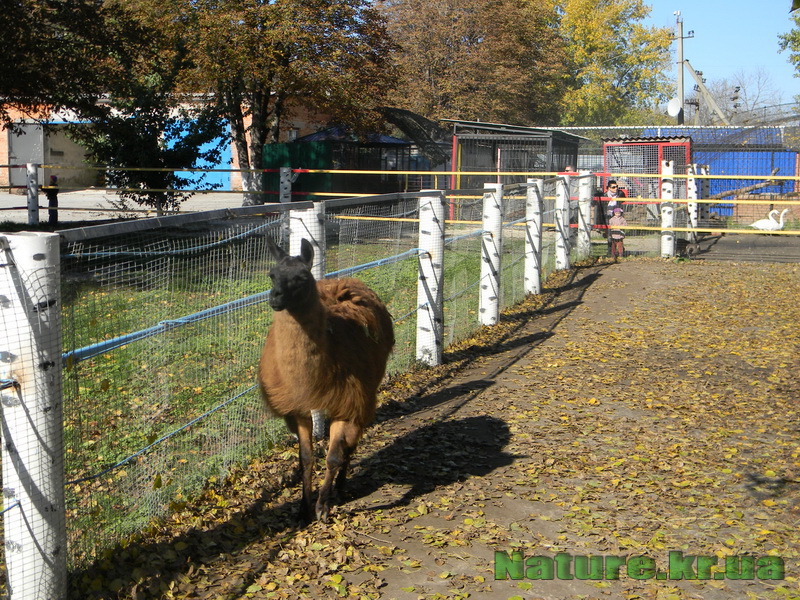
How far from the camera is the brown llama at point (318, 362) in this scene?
12.9ft

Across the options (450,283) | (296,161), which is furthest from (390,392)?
(296,161)

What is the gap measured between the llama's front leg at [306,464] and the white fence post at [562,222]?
31.7 feet

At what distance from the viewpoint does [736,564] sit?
12.7 ft

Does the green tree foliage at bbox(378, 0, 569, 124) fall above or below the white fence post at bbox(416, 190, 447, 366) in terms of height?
above

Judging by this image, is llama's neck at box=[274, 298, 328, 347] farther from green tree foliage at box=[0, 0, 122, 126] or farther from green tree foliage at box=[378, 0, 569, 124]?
green tree foliage at box=[378, 0, 569, 124]

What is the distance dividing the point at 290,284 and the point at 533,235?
813cm

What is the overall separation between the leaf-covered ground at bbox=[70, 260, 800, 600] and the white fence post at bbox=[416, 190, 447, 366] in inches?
15.0

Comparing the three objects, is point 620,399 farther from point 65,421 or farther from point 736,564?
point 65,421

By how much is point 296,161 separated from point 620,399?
21168 mm

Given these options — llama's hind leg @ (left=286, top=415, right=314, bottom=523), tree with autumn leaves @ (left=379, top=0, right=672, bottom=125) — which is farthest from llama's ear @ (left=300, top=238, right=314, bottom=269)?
tree with autumn leaves @ (left=379, top=0, right=672, bottom=125)

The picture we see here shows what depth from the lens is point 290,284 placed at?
12.4 ft

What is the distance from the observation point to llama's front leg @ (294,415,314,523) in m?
4.32

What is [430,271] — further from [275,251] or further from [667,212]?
[667,212]

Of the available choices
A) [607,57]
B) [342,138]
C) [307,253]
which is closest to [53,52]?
[307,253]
